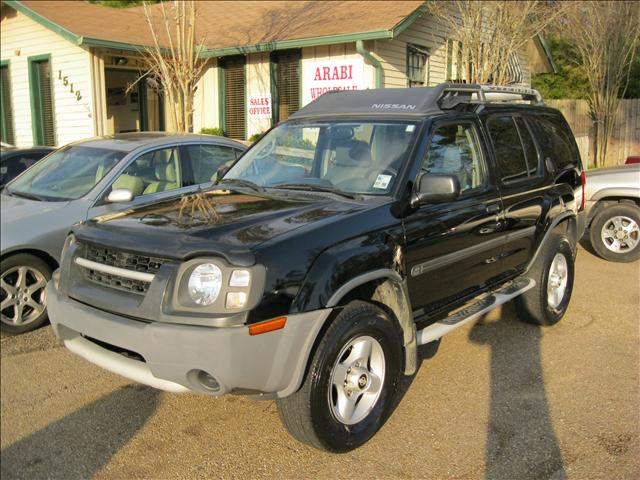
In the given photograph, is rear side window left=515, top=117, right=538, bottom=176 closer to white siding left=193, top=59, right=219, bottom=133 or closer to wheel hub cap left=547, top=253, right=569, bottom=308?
wheel hub cap left=547, top=253, right=569, bottom=308

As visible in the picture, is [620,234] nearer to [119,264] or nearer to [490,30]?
[490,30]

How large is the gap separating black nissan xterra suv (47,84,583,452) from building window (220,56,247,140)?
10621 millimetres

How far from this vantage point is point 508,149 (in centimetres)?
502

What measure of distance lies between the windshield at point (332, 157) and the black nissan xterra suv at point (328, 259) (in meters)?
0.01

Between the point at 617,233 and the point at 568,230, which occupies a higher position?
the point at 568,230

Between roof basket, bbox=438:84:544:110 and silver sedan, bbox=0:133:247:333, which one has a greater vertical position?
roof basket, bbox=438:84:544:110

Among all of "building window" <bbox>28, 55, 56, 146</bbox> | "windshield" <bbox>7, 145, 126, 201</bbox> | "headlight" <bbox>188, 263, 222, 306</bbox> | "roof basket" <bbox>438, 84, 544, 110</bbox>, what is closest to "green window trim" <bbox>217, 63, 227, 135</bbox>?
"building window" <bbox>28, 55, 56, 146</bbox>

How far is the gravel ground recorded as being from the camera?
133 inches

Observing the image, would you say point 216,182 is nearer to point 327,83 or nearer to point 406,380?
point 406,380

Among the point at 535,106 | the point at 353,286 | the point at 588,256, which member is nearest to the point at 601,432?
the point at 353,286

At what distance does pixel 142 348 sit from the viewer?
3059mm

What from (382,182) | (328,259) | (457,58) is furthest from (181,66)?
(328,259)

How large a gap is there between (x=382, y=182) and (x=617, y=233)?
550cm

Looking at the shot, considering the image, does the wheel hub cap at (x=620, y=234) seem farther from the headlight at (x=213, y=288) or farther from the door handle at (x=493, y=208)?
the headlight at (x=213, y=288)
